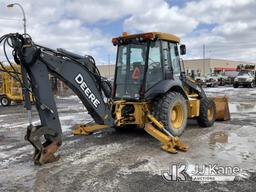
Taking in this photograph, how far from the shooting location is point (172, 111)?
27.0 feet

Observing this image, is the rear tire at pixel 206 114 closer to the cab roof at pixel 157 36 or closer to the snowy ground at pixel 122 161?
the snowy ground at pixel 122 161

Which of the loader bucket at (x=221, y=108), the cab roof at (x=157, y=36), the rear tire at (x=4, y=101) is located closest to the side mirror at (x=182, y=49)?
the cab roof at (x=157, y=36)

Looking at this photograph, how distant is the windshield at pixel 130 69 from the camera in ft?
27.1

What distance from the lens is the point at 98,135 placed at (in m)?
8.91

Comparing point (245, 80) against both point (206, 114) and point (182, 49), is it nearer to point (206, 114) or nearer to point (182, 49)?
point (206, 114)

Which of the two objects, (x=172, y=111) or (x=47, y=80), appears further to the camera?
(x=172, y=111)

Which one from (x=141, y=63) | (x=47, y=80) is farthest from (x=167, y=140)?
(x=47, y=80)

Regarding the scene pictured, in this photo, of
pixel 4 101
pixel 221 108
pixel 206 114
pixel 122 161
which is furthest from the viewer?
pixel 4 101

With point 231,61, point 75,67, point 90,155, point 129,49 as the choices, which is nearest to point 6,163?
point 90,155

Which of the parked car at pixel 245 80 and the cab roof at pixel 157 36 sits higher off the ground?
the cab roof at pixel 157 36

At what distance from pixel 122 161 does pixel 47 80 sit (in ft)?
6.58

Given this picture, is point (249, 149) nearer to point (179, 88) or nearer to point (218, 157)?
point (218, 157)

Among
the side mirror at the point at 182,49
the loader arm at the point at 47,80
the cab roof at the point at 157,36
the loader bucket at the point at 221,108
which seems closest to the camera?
the loader arm at the point at 47,80

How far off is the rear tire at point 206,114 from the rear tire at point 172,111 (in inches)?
52.8
